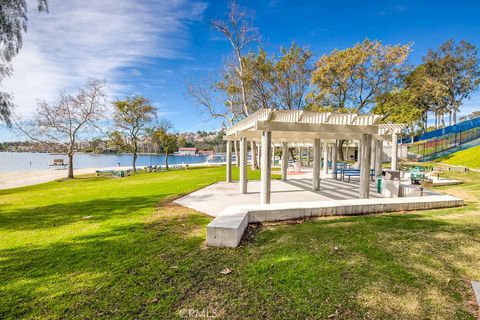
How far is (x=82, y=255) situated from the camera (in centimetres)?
414

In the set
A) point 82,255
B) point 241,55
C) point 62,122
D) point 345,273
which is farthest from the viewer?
point 62,122

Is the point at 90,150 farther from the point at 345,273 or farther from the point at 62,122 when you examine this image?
the point at 345,273

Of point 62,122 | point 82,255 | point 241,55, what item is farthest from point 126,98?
point 82,255

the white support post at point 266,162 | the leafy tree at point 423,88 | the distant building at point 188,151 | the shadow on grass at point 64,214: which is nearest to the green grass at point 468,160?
the leafy tree at point 423,88

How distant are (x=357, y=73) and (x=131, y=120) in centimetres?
2571

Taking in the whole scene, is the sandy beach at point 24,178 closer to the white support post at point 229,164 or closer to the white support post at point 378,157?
the white support post at point 229,164

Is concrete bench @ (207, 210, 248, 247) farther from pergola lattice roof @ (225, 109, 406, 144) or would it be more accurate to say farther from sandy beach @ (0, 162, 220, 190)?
sandy beach @ (0, 162, 220, 190)

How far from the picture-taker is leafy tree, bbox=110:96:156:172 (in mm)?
30591

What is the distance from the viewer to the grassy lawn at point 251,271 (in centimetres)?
275

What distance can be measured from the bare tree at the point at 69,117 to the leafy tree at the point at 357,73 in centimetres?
2166

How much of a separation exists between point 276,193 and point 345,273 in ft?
22.8

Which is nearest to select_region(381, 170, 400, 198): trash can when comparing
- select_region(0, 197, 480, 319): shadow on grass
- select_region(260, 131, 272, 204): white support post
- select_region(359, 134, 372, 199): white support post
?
select_region(359, 134, 372, 199): white support post

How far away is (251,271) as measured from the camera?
11.7 ft

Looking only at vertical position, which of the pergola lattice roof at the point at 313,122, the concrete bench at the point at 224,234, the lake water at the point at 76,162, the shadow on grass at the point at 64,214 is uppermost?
the pergola lattice roof at the point at 313,122
